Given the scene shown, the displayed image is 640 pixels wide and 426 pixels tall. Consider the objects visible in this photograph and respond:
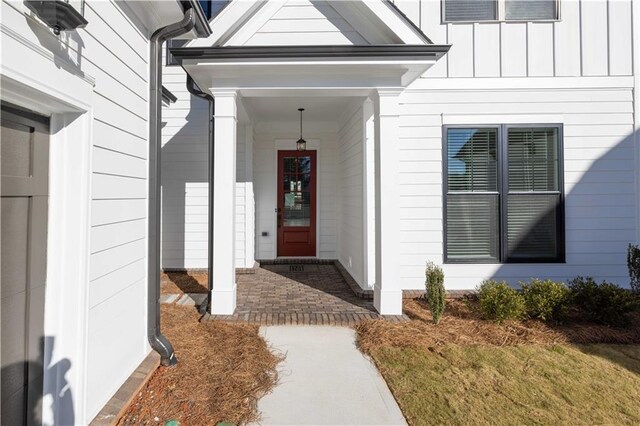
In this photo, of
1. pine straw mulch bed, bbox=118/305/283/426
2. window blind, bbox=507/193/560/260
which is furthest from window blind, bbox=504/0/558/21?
pine straw mulch bed, bbox=118/305/283/426

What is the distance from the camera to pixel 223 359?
2875 millimetres

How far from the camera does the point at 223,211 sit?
3785 mm

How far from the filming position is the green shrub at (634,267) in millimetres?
4402

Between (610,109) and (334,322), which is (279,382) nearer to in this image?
(334,322)

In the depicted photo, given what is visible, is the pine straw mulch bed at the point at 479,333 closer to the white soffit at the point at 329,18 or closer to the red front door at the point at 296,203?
the white soffit at the point at 329,18

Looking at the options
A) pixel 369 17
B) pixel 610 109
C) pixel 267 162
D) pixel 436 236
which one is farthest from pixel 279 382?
pixel 610 109

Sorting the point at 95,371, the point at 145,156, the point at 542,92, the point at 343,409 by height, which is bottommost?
the point at 343,409

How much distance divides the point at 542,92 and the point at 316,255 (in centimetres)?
479

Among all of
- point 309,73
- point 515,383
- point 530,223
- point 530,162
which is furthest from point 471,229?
point 309,73

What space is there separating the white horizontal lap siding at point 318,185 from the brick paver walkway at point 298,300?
87cm

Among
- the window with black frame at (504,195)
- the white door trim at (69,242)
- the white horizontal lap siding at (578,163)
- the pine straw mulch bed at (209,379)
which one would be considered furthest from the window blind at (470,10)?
the pine straw mulch bed at (209,379)

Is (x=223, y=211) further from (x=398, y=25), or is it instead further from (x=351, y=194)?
(x=398, y=25)

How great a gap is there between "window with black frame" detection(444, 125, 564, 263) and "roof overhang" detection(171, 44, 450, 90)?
5.23ft

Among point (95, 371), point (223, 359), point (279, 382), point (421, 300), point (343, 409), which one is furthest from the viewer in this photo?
point (421, 300)
